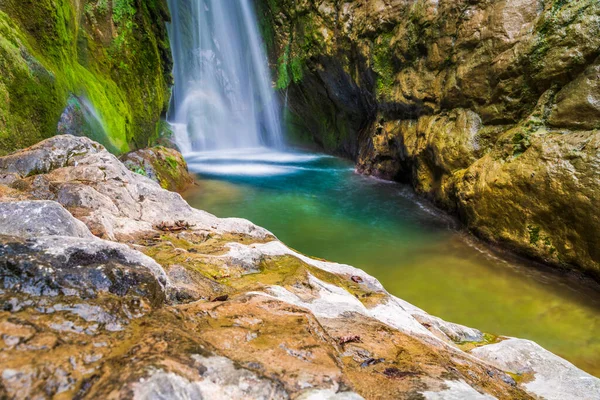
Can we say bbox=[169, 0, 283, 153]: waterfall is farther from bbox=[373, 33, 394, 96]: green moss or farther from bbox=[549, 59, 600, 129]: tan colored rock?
bbox=[549, 59, 600, 129]: tan colored rock

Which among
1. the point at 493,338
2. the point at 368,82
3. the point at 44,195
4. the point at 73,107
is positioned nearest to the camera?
the point at 493,338

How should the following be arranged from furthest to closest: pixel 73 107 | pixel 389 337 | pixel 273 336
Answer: pixel 73 107 < pixel 389 337 < pixel 273 336

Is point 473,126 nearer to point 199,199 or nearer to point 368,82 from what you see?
point 368,82

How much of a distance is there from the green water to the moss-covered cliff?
3.85 m

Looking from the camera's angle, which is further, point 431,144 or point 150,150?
point 150,150

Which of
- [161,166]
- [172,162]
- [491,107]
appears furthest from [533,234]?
[172,162]

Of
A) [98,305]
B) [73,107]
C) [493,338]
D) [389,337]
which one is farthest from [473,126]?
[73,107]

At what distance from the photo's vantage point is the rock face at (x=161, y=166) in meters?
10.6

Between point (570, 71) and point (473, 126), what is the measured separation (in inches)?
92.6

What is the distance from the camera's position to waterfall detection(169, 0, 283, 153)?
25.9 meters

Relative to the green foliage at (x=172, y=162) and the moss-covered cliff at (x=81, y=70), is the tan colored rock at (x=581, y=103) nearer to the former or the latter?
the moss-covered cliff at (x=81, y=70)

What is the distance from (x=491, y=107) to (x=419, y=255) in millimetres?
4270

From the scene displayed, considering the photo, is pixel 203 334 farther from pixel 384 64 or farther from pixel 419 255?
pixel 384 64

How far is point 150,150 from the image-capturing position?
11.9 metres
